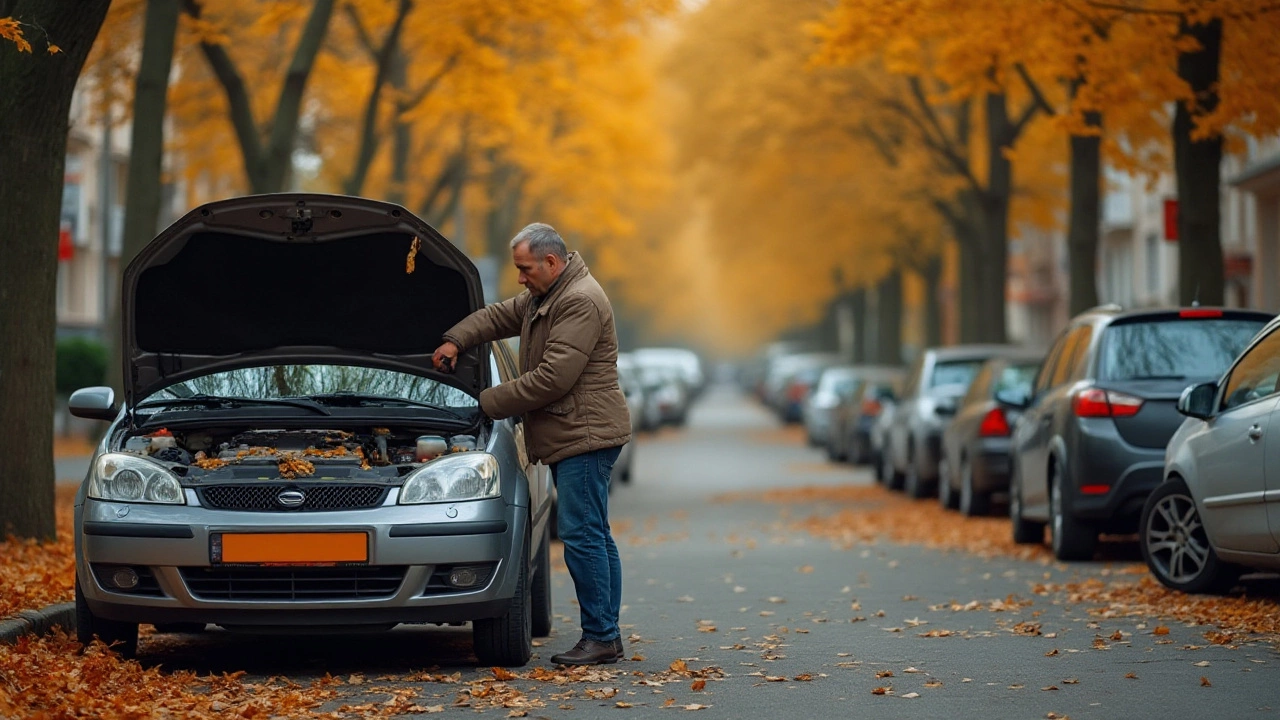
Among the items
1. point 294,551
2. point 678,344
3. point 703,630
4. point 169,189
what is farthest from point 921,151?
point 678,344

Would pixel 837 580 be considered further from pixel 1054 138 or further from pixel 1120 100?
pixel 1054 138

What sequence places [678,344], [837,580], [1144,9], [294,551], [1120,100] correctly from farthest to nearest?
[678,344] < [1120,100] < [1144,9] < [837,580] < [294,551]

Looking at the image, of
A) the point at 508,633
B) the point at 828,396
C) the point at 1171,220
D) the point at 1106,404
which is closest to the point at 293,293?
the point at 508,633

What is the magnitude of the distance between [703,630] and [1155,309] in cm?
472

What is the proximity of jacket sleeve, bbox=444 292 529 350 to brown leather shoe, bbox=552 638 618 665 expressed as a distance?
1436mm

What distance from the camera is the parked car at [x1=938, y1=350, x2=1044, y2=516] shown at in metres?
18.0

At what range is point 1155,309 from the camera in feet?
43.5

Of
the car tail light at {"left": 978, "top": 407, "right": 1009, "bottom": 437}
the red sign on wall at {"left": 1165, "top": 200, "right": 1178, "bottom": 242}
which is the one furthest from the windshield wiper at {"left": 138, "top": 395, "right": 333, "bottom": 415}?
the red sign on wall at {"left": 1165, "top": 200, "right": 1178, "bottom": 242}

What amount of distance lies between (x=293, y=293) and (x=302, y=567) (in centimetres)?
172

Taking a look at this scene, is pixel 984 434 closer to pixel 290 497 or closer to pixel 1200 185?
pixel 1200 185

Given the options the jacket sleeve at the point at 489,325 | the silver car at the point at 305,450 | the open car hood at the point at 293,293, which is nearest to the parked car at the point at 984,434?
the silver car at the point at 305,450

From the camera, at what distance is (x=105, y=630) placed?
8641 mm

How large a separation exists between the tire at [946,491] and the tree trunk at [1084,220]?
377 cm

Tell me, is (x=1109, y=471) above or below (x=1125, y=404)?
below
